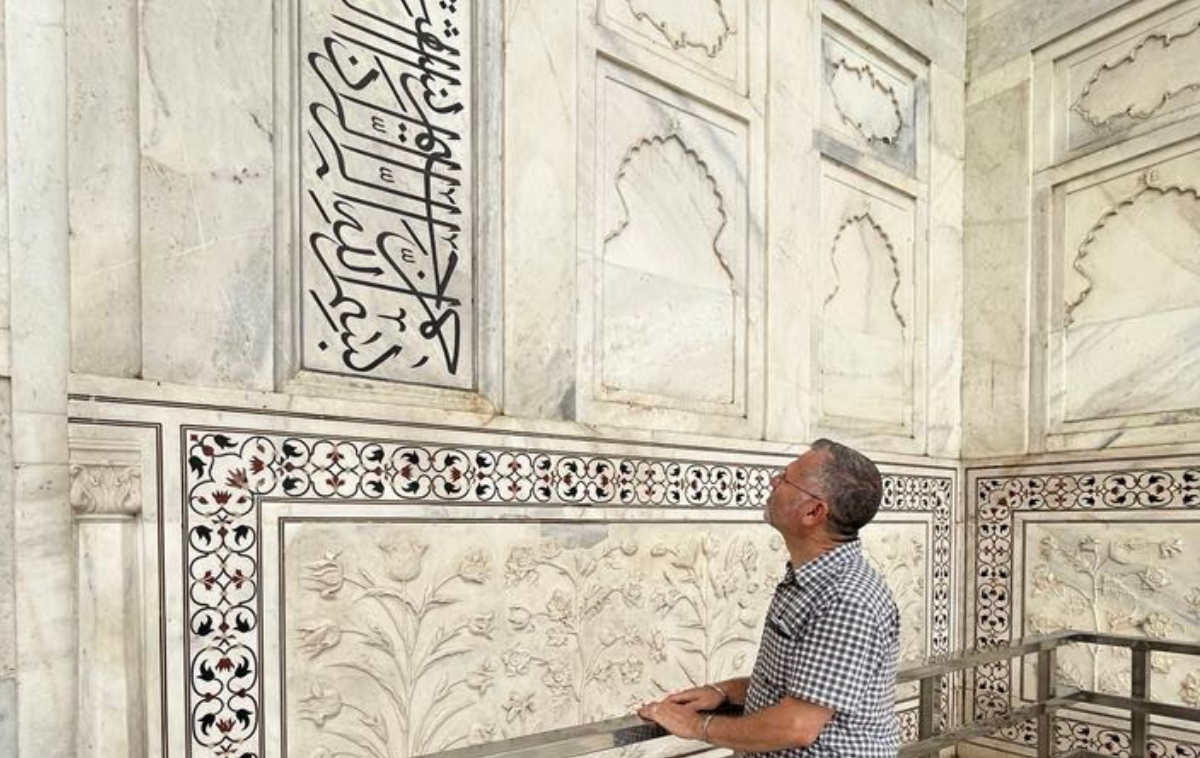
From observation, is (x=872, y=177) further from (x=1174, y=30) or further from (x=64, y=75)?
(x=64, y=75)

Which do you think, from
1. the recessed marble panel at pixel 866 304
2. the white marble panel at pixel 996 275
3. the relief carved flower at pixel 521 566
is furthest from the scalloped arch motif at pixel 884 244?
the relief carved flower at pixel 521 566

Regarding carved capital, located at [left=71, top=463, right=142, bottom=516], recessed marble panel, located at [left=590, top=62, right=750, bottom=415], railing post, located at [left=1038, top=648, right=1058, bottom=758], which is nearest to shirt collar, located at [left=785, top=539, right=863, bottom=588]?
recessed marble panel, located at [left=590, top=62, right=750, bottom=415]

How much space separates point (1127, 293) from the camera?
2977 mm

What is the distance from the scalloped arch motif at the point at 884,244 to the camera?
9.91 ft

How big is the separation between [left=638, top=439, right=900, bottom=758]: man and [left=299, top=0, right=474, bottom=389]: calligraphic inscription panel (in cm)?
98

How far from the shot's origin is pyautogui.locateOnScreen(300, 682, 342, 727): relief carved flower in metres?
1.67

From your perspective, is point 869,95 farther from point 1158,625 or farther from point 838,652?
point 838,652

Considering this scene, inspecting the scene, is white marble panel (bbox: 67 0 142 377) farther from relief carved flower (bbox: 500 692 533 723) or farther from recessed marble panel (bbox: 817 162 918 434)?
recessed marble panel (bbox: 817 162 918 434)

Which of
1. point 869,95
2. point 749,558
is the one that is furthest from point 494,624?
point 869,95

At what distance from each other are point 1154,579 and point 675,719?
7.95 ft

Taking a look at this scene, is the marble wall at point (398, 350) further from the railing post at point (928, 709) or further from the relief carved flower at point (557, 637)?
the railing post at point (928, 709)

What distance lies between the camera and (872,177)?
125 inches

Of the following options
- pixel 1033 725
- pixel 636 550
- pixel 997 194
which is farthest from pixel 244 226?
pixel 1033 725

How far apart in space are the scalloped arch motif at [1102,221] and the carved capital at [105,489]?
324cm
